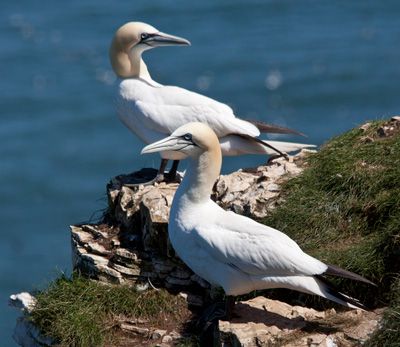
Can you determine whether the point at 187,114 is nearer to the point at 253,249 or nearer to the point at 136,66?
the point at 136,66

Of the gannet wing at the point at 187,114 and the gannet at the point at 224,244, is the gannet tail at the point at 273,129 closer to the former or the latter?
the gannet wing at the point at 187,114

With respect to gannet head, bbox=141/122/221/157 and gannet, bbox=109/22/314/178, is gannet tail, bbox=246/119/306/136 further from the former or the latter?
gannet head, bbox=141/122/221/157

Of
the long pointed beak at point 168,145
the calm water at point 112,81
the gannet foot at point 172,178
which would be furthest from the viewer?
the calm water at point 112,81

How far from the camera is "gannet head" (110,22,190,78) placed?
11438 mm

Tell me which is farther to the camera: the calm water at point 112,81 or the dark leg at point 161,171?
the calm water at point 112,81

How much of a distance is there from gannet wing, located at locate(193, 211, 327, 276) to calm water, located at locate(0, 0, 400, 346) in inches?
439

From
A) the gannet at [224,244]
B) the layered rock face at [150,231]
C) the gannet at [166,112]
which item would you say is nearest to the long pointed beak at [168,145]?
the gannet at [224,244]

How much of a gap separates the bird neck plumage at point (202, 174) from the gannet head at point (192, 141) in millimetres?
40

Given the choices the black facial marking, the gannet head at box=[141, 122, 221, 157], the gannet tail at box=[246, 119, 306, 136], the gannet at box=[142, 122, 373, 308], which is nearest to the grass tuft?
the gannet at box=[142, 122, 373, 308]

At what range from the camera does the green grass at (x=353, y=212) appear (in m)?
8.97

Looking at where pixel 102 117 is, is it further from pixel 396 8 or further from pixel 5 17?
pixel 396 8

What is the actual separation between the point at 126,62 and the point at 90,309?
2924 millimetres

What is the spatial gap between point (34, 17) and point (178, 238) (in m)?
25.9

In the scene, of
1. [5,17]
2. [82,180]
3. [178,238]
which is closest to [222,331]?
[178,238]
